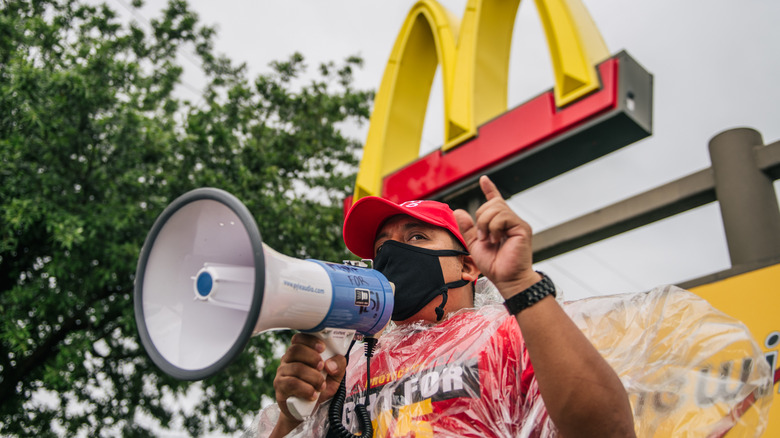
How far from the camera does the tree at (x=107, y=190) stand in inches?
230

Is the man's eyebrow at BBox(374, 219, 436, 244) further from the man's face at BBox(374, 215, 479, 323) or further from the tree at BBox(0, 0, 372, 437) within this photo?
the tree at BBox(0, 0, 372, 437)

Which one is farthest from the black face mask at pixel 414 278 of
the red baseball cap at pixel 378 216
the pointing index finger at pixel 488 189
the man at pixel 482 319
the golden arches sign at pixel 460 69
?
the golden arches sign at pixel 460 69

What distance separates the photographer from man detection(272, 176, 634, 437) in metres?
1.17

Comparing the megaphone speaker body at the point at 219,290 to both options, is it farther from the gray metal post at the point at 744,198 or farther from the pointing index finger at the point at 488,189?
the gray metal post at the point at 744,198

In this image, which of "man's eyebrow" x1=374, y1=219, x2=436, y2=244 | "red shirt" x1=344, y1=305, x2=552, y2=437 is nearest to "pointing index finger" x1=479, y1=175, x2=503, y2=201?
"red shirt" x1=344, y1=305, x2=552, y2=437

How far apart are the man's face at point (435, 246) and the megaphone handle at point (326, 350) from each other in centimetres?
35

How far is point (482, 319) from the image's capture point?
1.66 m

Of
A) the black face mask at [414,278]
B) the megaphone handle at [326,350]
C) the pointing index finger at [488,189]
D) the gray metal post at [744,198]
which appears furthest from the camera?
the gray metal post at [744,198]

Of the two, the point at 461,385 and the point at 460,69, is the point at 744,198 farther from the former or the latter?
the point at 461,385

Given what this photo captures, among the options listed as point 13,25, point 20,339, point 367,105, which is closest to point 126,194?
point 20,339

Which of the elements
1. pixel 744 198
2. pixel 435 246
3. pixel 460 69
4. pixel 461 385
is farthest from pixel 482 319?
pixel 460 69

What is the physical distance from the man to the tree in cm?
448

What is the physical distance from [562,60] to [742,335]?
3565mm

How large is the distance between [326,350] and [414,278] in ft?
1.32
